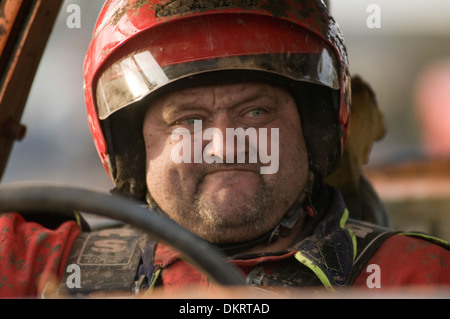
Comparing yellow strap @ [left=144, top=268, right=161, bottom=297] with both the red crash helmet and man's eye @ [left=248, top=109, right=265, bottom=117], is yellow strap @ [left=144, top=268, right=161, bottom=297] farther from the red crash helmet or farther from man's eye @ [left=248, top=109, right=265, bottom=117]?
man's eye @ [left=248, top=109, right=265, bottom=117]

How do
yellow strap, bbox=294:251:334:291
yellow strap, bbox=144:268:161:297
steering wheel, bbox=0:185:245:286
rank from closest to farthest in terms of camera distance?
steering wheel, bbox=0:185:245:286 < yellow strap, bbox=294:251:334:291 < yellow strap, bbox=144:268:161:297

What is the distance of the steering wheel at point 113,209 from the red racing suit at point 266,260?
34.0 inches

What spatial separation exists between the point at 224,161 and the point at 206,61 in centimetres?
28

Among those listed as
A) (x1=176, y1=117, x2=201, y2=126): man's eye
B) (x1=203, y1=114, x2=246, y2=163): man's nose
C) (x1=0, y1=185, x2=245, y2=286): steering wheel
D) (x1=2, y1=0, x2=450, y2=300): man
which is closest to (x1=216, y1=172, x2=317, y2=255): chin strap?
(x1=2, y1=0, x2=450, y2=300): man

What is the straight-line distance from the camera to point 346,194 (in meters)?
2.67

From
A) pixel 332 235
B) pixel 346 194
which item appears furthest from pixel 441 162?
pixel 332 235

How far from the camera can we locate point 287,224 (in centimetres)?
215

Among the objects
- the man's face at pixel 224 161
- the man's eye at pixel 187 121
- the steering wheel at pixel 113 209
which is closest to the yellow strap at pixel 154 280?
the man's face at pixel 224 161

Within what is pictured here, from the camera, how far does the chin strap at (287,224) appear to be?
6.95 ft

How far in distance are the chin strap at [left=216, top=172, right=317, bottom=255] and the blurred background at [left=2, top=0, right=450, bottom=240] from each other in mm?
580

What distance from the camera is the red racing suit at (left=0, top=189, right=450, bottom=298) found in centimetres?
200

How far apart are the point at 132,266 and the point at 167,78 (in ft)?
1.80

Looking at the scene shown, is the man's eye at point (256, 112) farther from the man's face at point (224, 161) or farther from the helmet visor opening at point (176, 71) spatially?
the helmet visor opening at point (176, 71)

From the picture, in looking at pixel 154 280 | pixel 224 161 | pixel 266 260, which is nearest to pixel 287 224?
pixel 266 260
